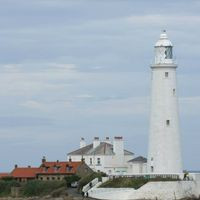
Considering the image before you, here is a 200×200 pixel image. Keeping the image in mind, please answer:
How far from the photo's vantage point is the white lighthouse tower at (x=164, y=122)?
55938 millimetres

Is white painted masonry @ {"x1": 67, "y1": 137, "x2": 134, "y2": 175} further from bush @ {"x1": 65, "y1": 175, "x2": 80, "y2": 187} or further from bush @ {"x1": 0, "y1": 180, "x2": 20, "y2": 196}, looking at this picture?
bush @ {"x1": 0, "y1": 180, "x2": 20, "y2": 196}

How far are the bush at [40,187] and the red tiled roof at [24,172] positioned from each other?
16.7 ft

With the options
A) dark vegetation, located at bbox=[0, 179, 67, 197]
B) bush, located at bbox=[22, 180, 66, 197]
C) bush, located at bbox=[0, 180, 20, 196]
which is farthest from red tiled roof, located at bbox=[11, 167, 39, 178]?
bush, located at bbox=[22, 180, 66, 197]

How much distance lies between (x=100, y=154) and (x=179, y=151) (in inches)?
502

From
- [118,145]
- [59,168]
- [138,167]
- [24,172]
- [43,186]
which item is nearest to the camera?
[43,186]

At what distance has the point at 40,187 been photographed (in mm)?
60250

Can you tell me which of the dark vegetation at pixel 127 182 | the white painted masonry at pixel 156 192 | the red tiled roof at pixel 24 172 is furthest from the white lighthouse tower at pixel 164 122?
the red tiled roof at pixel 24 172

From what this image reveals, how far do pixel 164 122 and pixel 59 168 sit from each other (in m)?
12.5

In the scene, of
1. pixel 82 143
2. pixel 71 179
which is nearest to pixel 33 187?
pixel 71 179

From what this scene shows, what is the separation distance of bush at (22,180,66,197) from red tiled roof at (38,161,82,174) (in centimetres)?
448

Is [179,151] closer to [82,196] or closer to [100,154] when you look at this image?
[82,196]

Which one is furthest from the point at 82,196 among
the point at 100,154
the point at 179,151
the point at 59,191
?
the point at 100,154

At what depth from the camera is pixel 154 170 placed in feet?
186

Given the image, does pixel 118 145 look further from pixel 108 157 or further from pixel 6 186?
pixel 6 186
